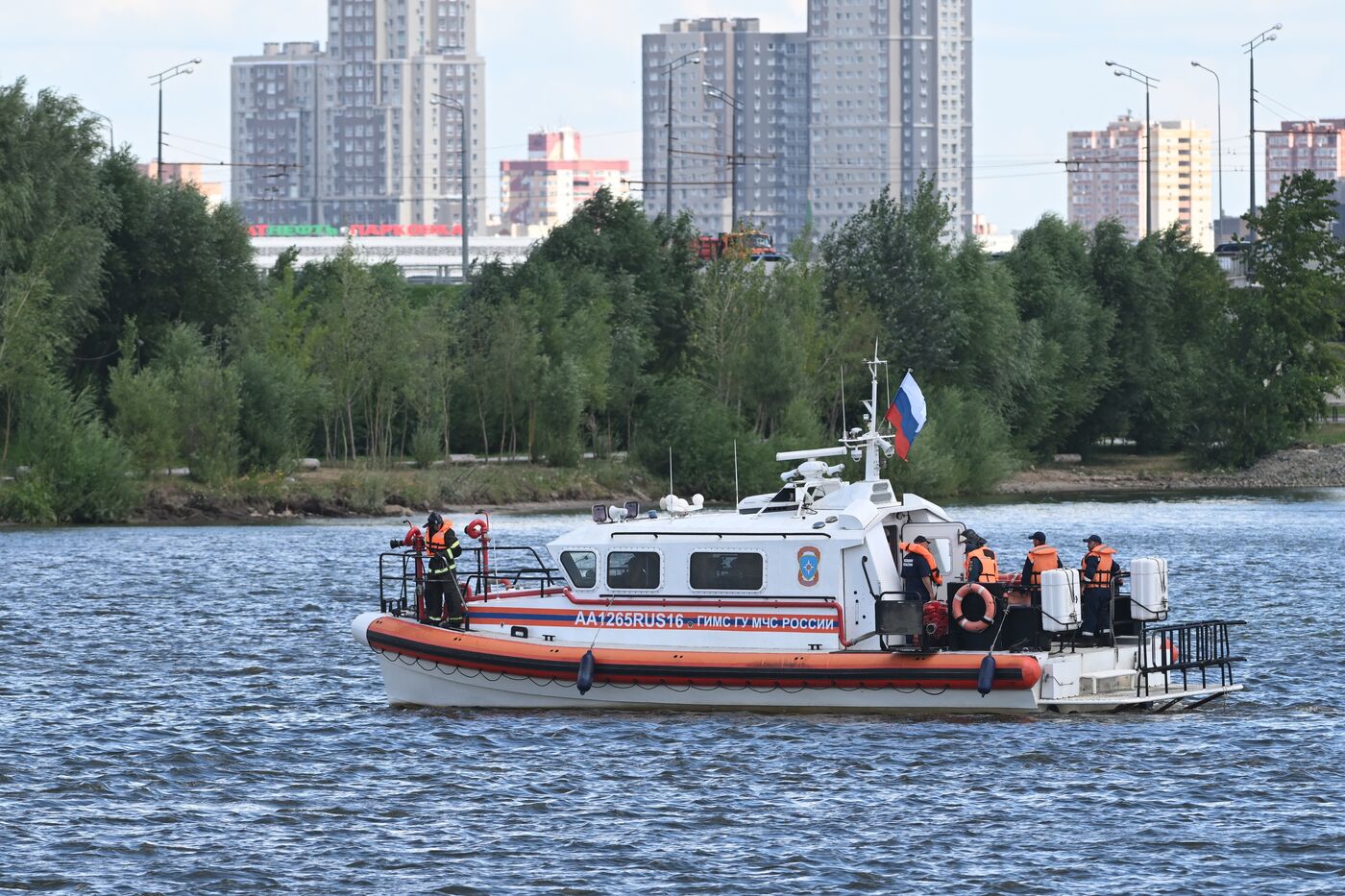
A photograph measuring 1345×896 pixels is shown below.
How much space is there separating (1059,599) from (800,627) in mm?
3088

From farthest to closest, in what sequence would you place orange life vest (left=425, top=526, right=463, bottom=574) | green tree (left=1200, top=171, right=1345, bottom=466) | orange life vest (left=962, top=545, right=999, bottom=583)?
green tree (left=1200, top=171, right=1345, bottom=466)
orange life vest (left=425, top=526, right=463, bottom=574)
orange life vest (left=962, top=545, right=999, bottom=583)

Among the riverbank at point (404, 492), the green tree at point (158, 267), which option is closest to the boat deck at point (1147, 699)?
the riverbank at point (404, 492)

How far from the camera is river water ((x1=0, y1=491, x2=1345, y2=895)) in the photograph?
18.6 metres

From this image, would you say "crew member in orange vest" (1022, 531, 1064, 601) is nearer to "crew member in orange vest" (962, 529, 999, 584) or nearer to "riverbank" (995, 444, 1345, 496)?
"crew member in orange vest" (962, 529, 999, 584)

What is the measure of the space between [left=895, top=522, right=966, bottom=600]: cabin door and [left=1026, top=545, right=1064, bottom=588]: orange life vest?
1.11 m

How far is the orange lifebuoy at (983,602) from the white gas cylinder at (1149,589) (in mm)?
1777

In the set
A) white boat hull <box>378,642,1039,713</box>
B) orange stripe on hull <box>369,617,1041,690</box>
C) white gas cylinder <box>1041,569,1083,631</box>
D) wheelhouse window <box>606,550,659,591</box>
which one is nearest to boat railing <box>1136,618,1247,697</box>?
white gas cylinder <box>1041,569,1083,631</box>

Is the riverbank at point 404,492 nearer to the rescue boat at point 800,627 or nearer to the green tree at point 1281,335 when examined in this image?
the green tree at point 1281,335

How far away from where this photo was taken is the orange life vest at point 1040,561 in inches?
950

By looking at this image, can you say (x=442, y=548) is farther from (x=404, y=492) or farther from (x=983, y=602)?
(x=404, y=492)

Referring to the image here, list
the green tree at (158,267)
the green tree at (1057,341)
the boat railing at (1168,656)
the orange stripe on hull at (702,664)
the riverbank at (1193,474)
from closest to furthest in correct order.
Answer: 1. the orange stripe on hull at (702,664)
2. the boat railing at (1168,656)
3. the green tree at (158,267)
4. the green tree at (1057,341)
5. the riverbank at (1193,474)

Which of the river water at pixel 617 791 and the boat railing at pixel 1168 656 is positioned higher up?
the boat railing at pixel 1168 656

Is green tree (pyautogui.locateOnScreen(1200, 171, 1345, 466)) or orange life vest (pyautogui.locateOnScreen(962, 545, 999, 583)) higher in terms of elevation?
green tree (pyautogui.locateOnScreen(1200, 171, 1345, 466))

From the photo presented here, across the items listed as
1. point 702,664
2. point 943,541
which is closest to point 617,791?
point 702,664
